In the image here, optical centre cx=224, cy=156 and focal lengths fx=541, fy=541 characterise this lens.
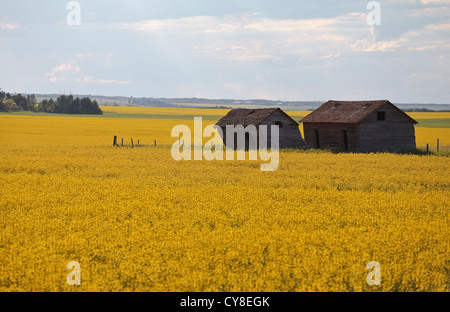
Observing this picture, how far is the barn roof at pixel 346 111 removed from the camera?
41812 mm

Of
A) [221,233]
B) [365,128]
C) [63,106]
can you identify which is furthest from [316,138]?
[63,106]

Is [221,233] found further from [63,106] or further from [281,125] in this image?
[63,106]

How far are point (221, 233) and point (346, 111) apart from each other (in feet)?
113

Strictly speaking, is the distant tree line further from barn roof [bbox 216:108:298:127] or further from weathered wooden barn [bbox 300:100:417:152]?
weathered wooden barn [bbox 300:100:417:152]

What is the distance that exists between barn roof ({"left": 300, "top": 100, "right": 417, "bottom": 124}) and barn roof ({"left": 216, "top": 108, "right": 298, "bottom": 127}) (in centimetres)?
256

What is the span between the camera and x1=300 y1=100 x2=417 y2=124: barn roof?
137 feet

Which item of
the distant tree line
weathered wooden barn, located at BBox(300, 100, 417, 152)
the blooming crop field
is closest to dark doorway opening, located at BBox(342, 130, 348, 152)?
weathered wooden barn, located at BBox(300, 100, 417, 152)

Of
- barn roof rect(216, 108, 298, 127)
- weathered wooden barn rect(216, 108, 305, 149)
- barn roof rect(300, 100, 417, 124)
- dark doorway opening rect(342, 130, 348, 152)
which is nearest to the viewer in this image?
barn roof rect(300, 100, 417, 124)

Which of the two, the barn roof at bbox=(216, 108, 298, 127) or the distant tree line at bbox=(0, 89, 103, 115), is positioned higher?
the distant tree line at bbox=(0, 89, 103, 115)

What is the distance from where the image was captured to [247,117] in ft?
153

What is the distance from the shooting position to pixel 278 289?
830 cm

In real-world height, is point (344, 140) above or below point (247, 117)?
below

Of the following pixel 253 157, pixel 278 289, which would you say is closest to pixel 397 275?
pixel 278 289
